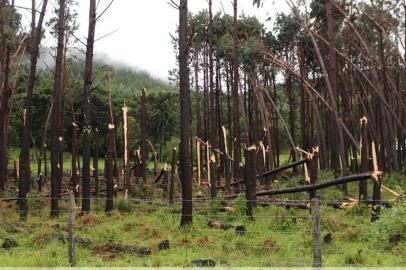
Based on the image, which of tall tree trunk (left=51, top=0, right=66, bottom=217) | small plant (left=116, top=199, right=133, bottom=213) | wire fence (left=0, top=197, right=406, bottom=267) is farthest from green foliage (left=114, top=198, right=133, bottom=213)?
tall tree trunk (left=51, top=0, right=66, bottom=217)

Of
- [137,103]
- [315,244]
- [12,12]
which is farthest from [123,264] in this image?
[137,103]

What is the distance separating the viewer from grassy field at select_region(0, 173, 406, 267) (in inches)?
279

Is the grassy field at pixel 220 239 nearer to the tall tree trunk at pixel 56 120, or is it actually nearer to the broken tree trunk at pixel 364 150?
the tall tree trunk at pixel 56 120

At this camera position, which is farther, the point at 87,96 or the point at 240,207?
the point at 87,96

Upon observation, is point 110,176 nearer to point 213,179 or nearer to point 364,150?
point 213,179

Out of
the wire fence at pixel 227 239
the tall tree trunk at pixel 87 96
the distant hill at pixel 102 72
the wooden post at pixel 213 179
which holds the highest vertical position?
the distant hill at pixel 102 72

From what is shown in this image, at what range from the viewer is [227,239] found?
8.91 m

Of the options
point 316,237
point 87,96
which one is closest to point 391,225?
point 316,237

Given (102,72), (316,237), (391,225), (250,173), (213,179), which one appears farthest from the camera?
(102,72)

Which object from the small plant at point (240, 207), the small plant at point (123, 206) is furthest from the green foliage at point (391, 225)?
the small plant at point (123, 206)

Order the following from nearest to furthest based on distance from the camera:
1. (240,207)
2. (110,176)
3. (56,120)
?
(240,207) < (56,120) < (110,176)

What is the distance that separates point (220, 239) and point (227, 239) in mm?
124

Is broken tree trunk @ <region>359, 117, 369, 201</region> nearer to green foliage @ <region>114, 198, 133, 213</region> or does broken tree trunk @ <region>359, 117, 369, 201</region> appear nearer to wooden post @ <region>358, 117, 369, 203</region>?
wooden post @ <region>358, 117, 369, 203</region>

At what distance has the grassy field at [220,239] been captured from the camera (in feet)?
23.3
